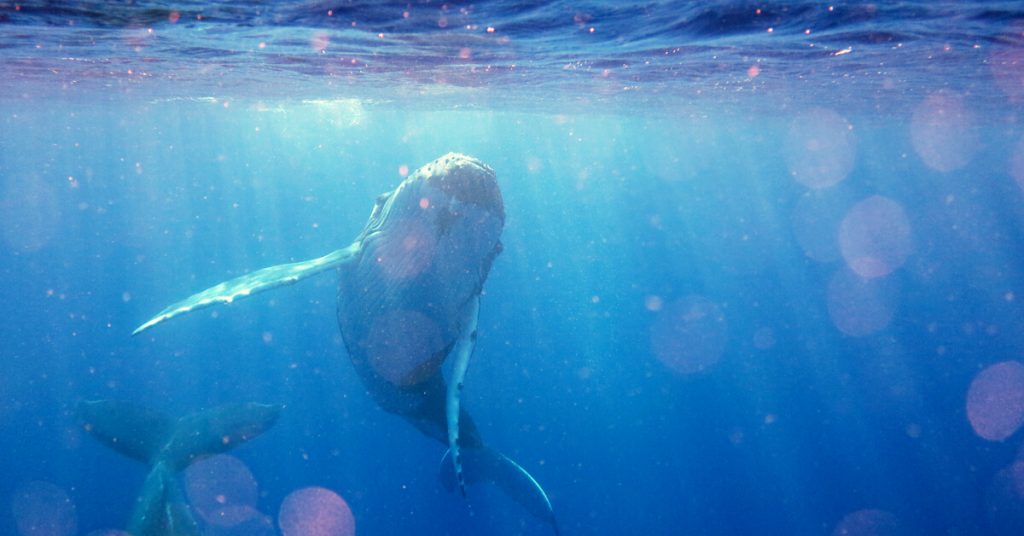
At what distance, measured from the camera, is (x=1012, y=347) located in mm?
37531

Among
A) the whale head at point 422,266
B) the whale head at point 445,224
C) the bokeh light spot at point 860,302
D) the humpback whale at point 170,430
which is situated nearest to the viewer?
the whale head at point 445,224

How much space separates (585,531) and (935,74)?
18381 millimetres

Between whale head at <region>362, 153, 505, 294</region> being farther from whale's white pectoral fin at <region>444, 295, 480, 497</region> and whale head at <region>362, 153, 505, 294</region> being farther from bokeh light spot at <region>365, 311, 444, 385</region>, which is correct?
bokeh light spot at <region>365, 311, 444, 385</region>

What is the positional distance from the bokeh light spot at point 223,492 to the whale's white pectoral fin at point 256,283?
9.94 m

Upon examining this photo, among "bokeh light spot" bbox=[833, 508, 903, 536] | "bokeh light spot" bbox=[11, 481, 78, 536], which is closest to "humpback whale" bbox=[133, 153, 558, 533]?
"bokeh light spot" bbox=[11, 481, 78, 536]

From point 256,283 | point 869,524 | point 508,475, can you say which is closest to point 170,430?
point 256,283

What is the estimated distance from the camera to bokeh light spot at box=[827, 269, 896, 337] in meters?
38.8

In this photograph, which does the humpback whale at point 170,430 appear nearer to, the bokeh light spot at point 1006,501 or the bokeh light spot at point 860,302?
the bokeh light spot at point 1006,501

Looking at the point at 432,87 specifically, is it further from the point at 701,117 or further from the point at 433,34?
the point at 701,117

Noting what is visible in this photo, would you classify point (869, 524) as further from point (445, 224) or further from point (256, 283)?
point (256, 283)

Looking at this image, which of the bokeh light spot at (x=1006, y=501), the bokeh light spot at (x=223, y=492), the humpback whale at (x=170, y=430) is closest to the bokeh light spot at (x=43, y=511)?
the bokeh light spot at (x=223, y=492)

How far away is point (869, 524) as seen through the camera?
22.1 metres

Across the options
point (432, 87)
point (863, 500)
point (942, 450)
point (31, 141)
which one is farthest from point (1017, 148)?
point (31, 141)

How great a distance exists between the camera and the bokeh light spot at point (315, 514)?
18062 mm
